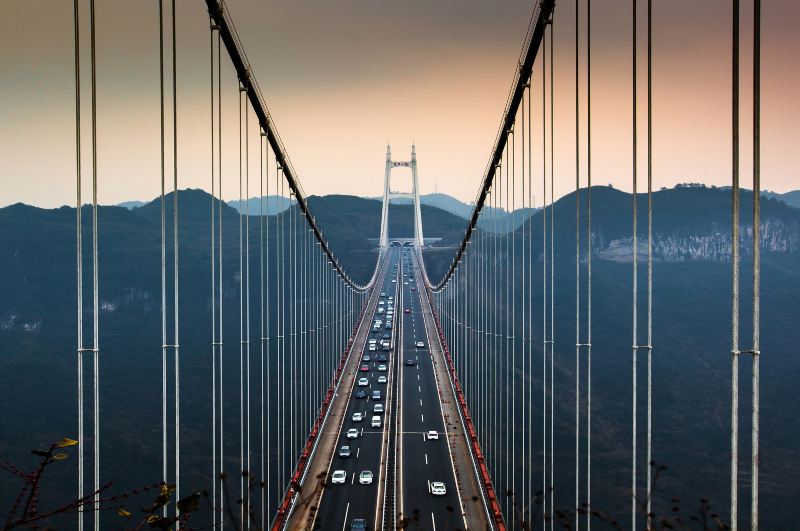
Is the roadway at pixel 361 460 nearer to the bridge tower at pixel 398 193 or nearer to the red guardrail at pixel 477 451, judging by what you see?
the red guardrail at pixel 477 451

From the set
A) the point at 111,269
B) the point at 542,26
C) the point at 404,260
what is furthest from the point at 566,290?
the point at 542,26

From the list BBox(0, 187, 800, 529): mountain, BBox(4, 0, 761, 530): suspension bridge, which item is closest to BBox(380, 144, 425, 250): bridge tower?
BBox(0, 187, 800, 529): mountain

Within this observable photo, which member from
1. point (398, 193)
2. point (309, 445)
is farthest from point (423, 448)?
point (398, 193)

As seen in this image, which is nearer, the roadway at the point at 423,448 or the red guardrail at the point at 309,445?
the red guardrail at the point at 309,445

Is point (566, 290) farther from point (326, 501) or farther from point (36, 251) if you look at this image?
point (326, 501)

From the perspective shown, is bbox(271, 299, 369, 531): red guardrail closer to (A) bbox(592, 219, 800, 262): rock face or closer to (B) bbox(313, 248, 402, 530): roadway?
(B) bbox(313, 248, 402, 530): roadway

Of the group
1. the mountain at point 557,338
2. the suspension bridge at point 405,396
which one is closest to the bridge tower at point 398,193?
the mountain at point 557,338

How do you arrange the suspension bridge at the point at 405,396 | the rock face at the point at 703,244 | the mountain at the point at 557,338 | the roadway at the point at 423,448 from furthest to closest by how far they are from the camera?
the rock face at the point at 703,244 → the mountain at the point at 557,338 → the roadway at the point at 423,448 → the suspension bridge at the point at 405,396
